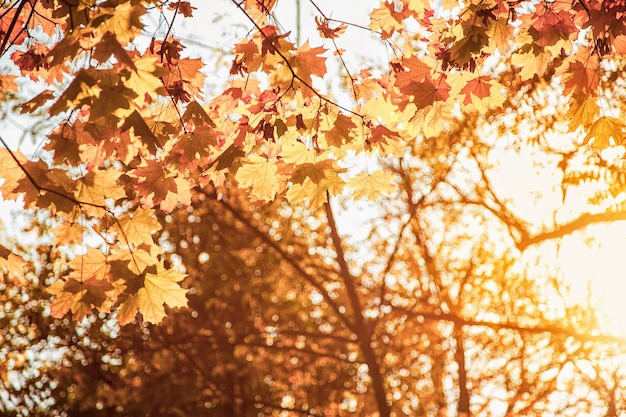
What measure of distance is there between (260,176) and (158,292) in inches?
33.7

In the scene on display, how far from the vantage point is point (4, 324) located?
810cm

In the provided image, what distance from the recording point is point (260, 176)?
10.0 feet

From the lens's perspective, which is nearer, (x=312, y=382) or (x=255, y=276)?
(x=312, y=382)

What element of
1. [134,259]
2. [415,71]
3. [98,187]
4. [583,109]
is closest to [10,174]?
[98,187]

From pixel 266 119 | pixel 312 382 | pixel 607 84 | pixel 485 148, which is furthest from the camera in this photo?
pixel 312 382

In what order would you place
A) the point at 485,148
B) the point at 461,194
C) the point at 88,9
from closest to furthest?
the point at 88,9
the point at 485,148
the point at 461,194

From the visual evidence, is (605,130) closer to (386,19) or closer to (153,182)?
(386,19)

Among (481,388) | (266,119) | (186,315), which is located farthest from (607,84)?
(186,315)

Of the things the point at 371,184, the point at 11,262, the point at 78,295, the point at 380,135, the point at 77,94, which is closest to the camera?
the point at 77,94

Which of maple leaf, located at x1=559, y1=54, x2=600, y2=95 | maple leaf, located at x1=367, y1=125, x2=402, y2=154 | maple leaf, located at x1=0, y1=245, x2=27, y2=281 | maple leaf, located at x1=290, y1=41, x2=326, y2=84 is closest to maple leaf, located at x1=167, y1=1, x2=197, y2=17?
maple leaf, located at x1=290, y1=41, x2=326, y2=84

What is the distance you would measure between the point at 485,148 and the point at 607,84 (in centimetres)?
211

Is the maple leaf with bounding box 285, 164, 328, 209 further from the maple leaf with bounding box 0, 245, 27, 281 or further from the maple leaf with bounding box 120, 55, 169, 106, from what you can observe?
the maple leaf with bounding box 0, 245, 27, 281

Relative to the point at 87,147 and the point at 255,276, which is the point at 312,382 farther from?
the point at 87,147

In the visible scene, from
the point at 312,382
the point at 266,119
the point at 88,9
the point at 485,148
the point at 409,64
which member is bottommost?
the point at 88,9
